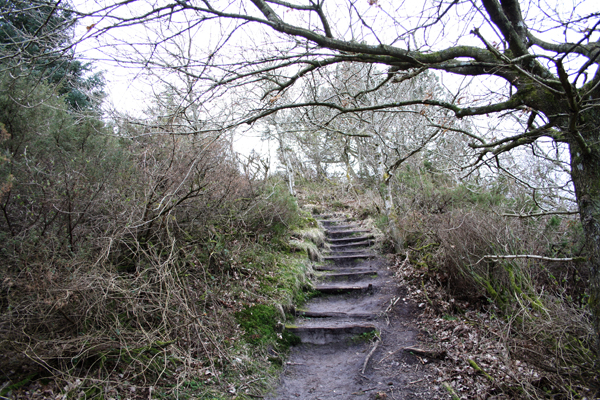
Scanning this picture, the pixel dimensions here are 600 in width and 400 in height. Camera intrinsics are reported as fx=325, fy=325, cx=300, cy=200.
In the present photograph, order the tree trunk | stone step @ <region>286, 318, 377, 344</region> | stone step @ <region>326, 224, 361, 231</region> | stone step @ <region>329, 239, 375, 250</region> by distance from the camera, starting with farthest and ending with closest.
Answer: stone step @ <region>326, 224, 361, 231</region> < stone step @ <region>329, 239, 375, 250</region> < stone step @ <region>286, 318, 377, 344</region> < the tree trunk

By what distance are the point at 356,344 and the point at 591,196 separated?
377cm

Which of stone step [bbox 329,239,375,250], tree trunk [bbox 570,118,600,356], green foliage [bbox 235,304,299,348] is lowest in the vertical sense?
green foliage [bbox 235,304,299,348]

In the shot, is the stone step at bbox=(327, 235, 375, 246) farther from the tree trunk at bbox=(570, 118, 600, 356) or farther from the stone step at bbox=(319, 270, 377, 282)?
the tree trunk at bbox=(570, 118, 600, 356)

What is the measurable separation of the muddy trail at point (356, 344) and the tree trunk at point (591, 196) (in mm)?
2096

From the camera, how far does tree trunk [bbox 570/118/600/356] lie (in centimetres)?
267

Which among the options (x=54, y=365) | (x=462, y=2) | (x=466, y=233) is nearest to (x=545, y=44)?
(x=462, y=2)

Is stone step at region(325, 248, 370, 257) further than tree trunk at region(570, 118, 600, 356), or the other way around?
stone step at region(325, 248, 370, 257)

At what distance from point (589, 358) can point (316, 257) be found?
242 inches

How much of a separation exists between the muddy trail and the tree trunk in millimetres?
2096

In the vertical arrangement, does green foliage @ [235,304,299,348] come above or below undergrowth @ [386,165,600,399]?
below

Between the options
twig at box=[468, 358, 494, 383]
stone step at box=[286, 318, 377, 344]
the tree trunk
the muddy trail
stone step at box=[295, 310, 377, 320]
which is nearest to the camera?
the tree trunk

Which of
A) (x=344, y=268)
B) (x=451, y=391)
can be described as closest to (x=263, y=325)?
(x=451, y=391)

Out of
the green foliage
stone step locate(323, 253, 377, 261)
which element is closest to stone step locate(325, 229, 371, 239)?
stone step locate(323, 253, 377, 261)

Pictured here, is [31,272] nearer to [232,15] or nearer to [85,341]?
[85,341]
